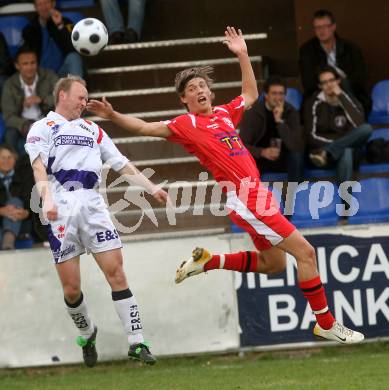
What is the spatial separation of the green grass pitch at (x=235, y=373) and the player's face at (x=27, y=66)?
341 cm

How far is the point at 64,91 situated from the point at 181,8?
5.70 m

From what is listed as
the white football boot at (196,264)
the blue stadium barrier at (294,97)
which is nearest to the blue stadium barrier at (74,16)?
the blue stadium barrier at (294,97)

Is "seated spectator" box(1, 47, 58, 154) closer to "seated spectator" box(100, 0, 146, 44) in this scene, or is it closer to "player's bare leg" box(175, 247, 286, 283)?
"seated spectator" box(100, 0, 146, 44)

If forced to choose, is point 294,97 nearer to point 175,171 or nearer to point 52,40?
point 175,171

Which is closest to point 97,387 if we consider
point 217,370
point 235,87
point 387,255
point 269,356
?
point 217,370

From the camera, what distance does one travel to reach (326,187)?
36.7 feet

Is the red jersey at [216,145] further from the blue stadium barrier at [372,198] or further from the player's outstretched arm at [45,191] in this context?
the blue stadium barrier at [372,198]

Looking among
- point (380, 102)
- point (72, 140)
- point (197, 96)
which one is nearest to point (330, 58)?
point (380, 102)

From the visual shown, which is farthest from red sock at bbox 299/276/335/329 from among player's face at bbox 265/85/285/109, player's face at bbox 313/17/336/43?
player's face at bbox 313/17/336/43

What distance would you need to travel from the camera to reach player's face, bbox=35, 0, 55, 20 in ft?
41.3

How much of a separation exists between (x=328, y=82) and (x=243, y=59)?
116 inches

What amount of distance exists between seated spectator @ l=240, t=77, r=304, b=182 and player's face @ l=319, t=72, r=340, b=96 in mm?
437

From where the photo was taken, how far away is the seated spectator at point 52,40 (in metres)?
12.5

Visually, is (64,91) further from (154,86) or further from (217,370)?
(154,86)
